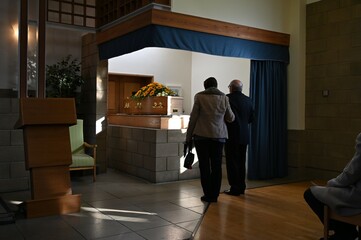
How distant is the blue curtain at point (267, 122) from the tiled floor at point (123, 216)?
55cm

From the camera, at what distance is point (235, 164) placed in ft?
14.9

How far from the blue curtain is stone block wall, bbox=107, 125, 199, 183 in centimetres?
97

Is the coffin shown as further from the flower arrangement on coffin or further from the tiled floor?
the tiled floor

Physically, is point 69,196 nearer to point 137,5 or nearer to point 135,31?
point 135,31

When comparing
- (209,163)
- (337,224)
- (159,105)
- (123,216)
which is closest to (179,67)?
(159,105)

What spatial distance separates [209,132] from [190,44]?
125 cm

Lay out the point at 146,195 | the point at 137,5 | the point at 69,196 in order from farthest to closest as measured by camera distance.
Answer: the point at 137,5, the point at 146,195, the point at 69,196

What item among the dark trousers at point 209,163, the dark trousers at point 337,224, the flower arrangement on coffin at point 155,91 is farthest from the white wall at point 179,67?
the dark trousers at point 337,224

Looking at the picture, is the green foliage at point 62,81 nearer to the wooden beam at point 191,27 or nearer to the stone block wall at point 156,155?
the wooden beam at point 191,27

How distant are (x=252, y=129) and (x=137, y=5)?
2462mm

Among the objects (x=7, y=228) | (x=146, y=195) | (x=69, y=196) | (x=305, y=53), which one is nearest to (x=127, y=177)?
(x=146, y=195)

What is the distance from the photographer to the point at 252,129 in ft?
18.2

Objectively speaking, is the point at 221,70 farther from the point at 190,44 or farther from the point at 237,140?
the point at 237,140

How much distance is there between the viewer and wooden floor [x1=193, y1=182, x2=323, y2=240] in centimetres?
316
